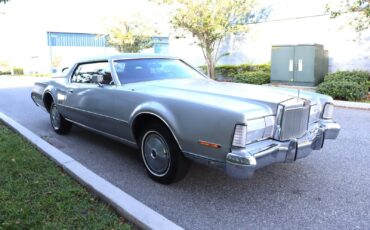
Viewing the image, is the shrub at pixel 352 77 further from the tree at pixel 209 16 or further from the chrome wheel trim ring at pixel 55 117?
the chrome wheel trim ring at pixel 55 117

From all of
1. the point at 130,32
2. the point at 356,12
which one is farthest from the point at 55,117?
the point at 130,32

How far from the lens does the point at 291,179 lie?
4.19 m

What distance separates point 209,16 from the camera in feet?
48.7

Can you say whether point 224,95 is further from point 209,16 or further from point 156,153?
point 209,16

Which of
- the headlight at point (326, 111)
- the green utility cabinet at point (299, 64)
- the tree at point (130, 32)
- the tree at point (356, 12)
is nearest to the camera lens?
the headlight at point (326, 111)

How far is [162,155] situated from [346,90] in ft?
28.9

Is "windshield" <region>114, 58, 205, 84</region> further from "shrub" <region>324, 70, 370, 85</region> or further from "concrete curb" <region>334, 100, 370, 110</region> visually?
"shrub" <region>324, 70, 370, 85</region>

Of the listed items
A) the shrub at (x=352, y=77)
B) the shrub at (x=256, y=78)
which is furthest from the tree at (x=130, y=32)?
the shrub at (x=352, y=77)

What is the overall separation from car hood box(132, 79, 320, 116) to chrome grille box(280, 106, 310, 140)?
0.16m

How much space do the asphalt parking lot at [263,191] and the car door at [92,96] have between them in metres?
0.55

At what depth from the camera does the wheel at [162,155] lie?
3844 mm

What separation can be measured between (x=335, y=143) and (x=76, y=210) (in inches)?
169

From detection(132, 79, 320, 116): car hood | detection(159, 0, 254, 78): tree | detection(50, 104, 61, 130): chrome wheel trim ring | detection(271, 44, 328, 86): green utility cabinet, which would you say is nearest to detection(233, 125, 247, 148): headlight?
detection(132, 79, 320, 116): car hood

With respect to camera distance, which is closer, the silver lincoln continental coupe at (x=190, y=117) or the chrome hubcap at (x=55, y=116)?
the silver lincoln continental coupe at (x=190, y=117)
